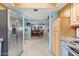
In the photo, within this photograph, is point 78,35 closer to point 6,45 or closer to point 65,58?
point 6,45

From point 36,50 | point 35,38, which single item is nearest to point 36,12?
point 36,50

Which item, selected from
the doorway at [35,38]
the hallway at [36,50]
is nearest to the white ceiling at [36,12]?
the doorway at [35,38]

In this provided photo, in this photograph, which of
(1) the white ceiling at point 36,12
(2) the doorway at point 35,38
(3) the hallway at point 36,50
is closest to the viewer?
(3) the hallway at point 36,50

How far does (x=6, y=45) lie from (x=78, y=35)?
2055mm

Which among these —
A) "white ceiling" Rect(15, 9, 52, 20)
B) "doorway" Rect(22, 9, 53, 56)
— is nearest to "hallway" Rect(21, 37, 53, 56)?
"doorway" Rect(22, 9, 53, 56)

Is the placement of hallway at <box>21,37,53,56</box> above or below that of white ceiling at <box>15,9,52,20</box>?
below

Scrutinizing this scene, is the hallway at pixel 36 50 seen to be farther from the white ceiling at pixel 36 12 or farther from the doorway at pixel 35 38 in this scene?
the white ceiling at pixel 36 12

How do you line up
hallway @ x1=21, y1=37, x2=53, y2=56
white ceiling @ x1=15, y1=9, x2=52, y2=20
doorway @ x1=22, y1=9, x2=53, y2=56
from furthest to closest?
white ceiling @ x1=15, y1=9, x2=52, y2=20
doorway @ x1=22, y1=9, x2=53, y2=56
hallway @ x1=21, y1=37, x2=53, y2=56

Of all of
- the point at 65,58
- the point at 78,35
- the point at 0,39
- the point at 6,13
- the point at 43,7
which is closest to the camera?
the point at 65,58

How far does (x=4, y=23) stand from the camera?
3.50m

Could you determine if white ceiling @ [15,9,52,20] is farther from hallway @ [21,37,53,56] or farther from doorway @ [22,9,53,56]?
hallway @ [21,37,53,56]

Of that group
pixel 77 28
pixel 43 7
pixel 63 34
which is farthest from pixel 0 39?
pixel 43 7

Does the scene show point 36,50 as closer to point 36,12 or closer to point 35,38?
point 36,12

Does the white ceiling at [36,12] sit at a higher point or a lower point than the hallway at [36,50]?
higher
